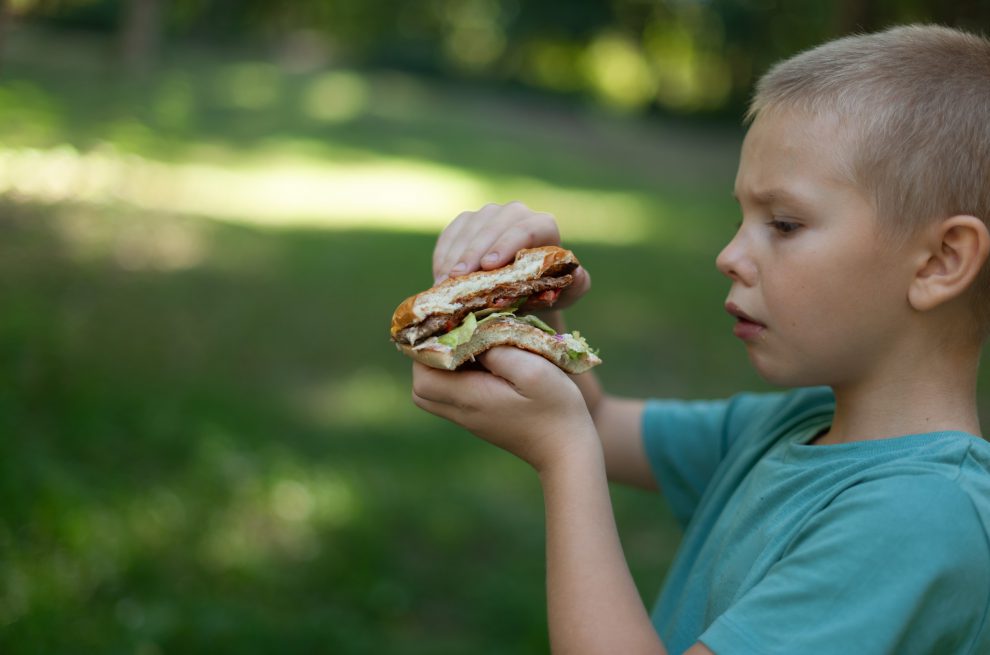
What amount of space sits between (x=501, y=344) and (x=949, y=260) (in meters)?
0.73

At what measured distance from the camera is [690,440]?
2256 mm

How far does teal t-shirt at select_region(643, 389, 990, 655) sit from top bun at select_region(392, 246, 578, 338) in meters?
0.52

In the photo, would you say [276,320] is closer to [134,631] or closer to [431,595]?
[431,595]

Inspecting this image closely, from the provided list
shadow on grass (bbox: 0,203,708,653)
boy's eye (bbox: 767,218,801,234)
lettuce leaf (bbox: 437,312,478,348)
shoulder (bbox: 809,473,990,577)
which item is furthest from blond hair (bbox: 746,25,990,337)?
shadow on grass (bbox: 0,203,708,653)

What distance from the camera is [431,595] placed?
4410 mm

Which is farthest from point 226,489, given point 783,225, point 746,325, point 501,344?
point 783,225

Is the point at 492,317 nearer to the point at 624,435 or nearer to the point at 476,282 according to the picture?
the point at 476,282

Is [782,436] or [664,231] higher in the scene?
[782,436]

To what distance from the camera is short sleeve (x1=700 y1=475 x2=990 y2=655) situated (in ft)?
4.62

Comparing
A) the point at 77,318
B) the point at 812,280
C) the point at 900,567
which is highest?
the point at 812,280

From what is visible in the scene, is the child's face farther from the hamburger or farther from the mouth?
the hamburger

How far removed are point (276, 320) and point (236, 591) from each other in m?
4.32

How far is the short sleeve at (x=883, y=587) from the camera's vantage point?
141 cm

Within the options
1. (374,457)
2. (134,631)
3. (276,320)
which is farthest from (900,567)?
(276,320)
